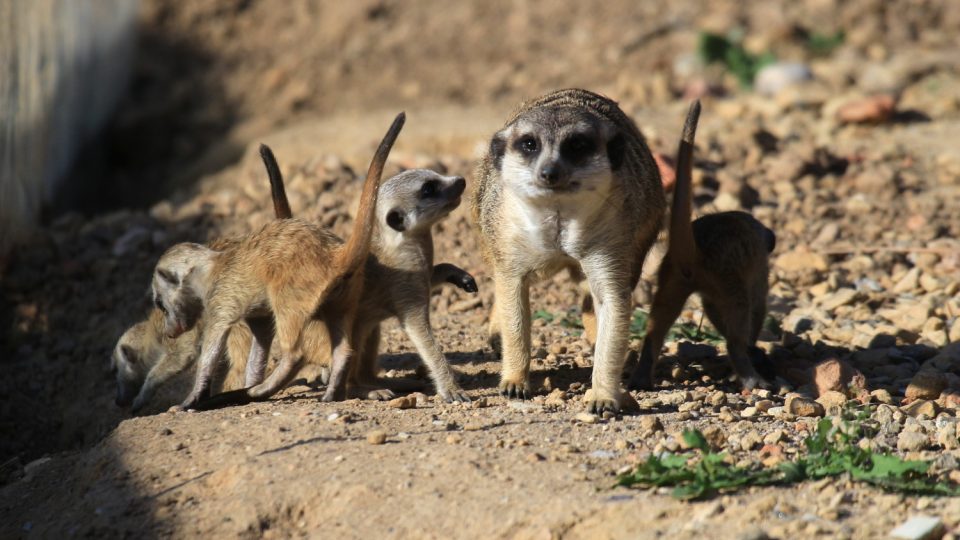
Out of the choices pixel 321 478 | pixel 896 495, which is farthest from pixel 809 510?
pixel 321 478

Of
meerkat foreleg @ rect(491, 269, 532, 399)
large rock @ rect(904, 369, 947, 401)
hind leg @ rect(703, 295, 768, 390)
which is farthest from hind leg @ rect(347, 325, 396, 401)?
large rock @ rect(904, 369, 947, 401)

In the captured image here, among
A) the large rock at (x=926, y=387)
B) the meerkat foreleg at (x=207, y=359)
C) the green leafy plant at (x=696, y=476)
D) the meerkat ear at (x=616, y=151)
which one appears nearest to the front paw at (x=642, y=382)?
the meerkat ear at (x=616, y=151)

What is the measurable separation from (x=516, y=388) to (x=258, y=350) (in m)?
1.20

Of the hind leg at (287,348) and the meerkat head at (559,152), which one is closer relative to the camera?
the meerkat head at (559,152)

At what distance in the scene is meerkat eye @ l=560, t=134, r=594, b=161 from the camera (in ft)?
16.8

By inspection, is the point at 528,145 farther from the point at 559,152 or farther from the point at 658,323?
the point at 658,323

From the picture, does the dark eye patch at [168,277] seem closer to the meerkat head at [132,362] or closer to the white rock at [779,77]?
the meerkat head at [132,362]

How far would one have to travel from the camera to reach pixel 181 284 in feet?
19.2

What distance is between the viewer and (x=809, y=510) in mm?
3977

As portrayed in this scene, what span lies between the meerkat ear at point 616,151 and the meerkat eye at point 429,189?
104 centimetres

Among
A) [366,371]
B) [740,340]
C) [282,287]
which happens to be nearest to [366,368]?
[366,371]

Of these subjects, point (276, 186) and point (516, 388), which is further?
point (276, 186)

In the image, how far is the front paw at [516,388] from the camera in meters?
5.50

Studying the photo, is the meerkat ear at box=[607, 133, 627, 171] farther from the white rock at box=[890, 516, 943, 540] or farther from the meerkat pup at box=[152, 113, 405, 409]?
the white rock at box=[890, 516, 943, 540]
